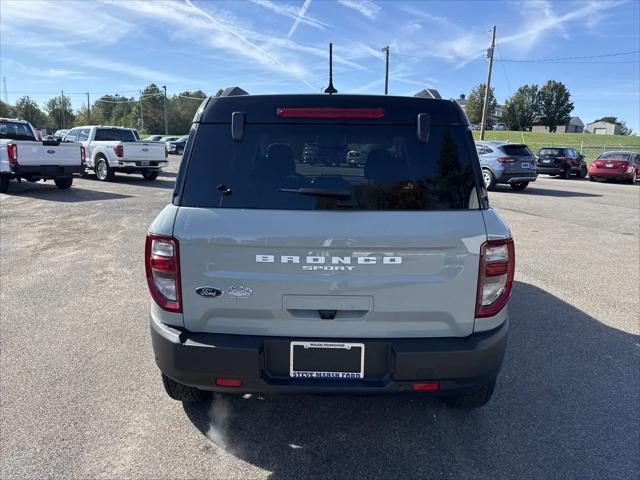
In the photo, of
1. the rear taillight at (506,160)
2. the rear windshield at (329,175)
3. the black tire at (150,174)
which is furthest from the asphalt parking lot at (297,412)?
the black tire at (150,174)

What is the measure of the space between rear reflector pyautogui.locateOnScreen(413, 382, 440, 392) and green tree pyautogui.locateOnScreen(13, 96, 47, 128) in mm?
106686

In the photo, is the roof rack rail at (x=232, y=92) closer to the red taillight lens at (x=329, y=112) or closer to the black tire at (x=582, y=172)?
the red taillight lens at (x=329, y=112)

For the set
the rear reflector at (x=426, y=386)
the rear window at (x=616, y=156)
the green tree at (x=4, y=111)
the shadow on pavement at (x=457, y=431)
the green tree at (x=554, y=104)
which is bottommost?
the shadow on pavement at (x=457, y=431)

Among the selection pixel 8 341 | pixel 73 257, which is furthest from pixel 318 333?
pixel 73 257

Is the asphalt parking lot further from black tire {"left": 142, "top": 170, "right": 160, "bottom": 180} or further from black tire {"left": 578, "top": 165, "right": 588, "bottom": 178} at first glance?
black tire {"left": 578, "top": 165, "right": 588, "bottom": 178}

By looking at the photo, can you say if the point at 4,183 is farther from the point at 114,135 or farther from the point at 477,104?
the point at 477,104

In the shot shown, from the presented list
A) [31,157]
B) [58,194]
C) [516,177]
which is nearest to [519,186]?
[516,177]

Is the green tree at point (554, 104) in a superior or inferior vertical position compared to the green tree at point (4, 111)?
superior

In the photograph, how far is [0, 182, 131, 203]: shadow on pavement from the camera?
530 inches

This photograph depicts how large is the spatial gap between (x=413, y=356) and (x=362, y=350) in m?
0.26

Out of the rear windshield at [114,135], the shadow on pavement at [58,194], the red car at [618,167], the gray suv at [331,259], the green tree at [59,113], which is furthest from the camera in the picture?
the green tree at [59,113]

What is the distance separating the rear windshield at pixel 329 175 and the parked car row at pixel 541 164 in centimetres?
1513

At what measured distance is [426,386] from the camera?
7.92 feet

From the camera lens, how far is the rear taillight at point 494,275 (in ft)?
7.88
